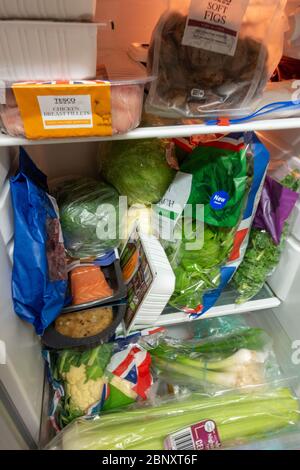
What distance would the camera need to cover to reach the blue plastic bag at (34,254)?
61cm

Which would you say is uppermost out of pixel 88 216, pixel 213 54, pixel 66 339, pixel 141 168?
pixel 213 54

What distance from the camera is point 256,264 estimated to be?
2.94 feet

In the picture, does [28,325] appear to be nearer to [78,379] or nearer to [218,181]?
[78,379]

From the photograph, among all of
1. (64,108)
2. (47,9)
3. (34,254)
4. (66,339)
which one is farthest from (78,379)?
(47,9)

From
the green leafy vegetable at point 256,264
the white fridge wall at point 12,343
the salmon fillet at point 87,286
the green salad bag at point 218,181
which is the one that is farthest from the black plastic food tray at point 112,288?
the green leafy vegetable at point 256,264

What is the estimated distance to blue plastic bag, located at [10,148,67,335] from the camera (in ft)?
2.02

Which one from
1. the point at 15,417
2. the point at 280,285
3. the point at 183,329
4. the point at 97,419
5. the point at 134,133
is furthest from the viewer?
the point at 183,329

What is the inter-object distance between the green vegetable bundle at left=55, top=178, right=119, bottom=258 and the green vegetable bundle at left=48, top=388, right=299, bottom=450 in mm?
455

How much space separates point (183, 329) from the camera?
110 cm

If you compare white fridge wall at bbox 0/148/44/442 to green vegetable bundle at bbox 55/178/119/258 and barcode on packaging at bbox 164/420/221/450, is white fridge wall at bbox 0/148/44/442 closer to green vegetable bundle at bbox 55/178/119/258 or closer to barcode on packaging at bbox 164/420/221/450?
green vegetable bundle at bbox 55/178/119/258

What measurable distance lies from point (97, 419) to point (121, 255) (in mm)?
445

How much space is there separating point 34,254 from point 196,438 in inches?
25.0
